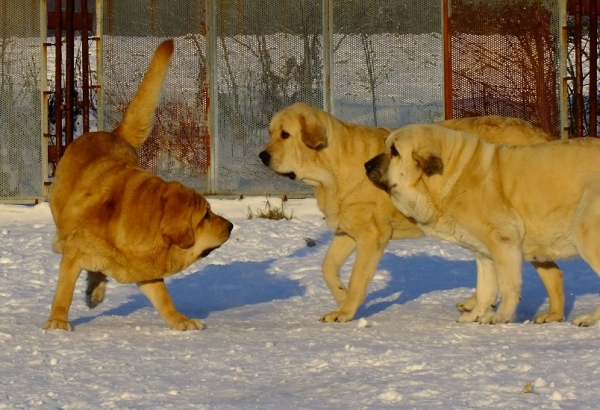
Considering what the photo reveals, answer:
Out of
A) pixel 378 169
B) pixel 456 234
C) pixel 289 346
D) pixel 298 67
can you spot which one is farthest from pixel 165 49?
pixel 298 67

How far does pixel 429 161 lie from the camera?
682 centimetres

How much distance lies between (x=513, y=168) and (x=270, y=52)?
5.88 metres

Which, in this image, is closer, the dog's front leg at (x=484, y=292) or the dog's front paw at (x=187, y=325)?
the dog's front paw at (x=187, y=325)

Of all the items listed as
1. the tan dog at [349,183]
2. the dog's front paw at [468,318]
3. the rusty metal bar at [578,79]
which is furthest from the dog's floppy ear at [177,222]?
the rusty metal bar at [578,79]

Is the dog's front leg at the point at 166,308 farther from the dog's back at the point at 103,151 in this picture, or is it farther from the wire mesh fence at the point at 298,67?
the wire mesh fence at the point at 298,67

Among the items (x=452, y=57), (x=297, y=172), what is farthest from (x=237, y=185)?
(x=297, y=172)

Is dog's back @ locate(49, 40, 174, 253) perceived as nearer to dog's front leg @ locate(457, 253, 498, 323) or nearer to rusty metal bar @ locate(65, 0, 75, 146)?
dog's front leg @ locate(457, 253, 498, 323)

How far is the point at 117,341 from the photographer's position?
6312 mm

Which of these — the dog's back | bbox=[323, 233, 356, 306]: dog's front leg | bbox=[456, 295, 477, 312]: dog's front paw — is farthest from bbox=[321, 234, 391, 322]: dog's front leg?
the dog's back

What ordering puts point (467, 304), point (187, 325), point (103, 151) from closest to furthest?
1. point (187, 325)
2. point (103, 151)
3. point (467, 304)

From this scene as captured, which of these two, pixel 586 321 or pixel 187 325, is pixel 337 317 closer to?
pixel 187 325

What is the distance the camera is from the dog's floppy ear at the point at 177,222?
657cm

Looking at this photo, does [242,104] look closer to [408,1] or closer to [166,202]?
[408,1]

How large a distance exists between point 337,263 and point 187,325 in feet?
4.52
